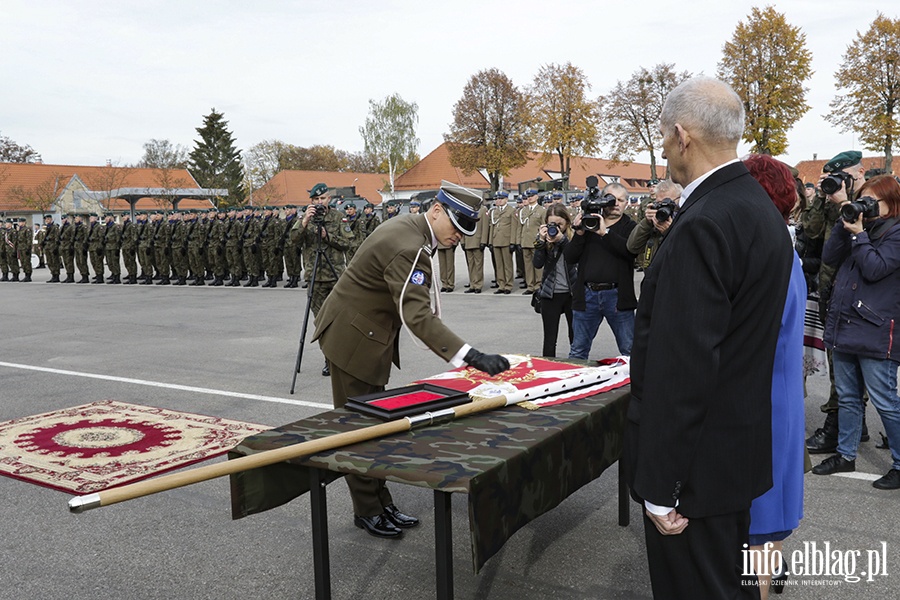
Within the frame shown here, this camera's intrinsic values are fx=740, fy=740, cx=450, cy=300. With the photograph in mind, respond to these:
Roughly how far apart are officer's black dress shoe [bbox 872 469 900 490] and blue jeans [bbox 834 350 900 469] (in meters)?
0.05

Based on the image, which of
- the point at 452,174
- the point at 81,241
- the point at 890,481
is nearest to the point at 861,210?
the point at 890,481

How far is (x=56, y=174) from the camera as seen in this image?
226ft

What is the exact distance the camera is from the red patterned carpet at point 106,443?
16.9 ft

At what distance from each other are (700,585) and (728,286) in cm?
89

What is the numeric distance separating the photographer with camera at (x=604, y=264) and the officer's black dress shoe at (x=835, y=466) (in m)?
1.98

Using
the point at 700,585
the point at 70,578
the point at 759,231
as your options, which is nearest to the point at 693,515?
the point at 700,585

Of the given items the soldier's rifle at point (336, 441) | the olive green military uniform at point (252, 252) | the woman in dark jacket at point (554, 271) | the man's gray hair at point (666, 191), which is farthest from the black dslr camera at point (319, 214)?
the olive green military uniform at point (252, 252)

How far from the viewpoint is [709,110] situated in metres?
2.13

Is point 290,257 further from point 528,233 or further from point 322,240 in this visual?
point 322,240

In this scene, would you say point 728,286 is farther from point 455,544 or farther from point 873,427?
point 873,427

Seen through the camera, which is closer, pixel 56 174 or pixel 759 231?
pixel 759 231

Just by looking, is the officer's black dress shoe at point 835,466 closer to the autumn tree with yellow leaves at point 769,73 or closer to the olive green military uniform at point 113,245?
the olive green military uniform at point 113,245

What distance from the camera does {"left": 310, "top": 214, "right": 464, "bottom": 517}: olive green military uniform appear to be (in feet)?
12.2

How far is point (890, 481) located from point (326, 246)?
6.39 meters
